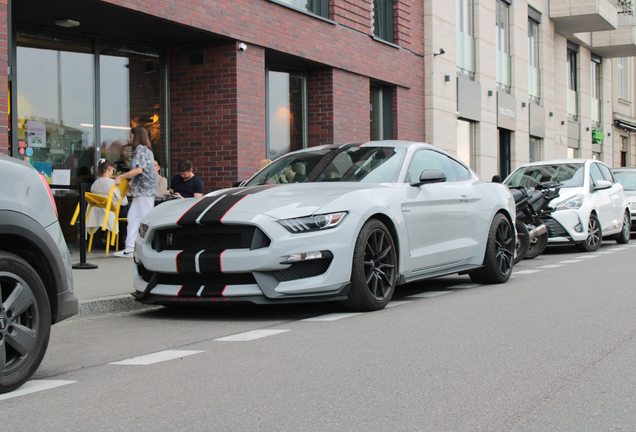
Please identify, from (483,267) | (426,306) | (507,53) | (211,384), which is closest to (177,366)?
(211,384)

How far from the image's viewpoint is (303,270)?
6.01 m

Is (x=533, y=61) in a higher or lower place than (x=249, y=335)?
higher

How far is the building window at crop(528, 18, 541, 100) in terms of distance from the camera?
29.0 metres

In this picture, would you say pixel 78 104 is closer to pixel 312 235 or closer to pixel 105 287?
pixel 105 287

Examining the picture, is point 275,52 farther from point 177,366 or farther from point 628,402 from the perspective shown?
point 628,402

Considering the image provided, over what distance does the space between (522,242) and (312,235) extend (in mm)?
5850

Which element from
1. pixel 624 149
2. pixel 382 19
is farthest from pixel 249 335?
pixel 624 149

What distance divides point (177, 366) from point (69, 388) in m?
0.67

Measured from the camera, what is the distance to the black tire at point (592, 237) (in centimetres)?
1352

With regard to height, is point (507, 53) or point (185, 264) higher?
point (507, 53)

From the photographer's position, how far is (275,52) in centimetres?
1423

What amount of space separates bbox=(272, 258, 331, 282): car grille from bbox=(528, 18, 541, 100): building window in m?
24.7

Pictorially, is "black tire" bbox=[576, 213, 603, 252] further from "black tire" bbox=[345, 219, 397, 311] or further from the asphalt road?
"black tire" bbox=[345, 219, 397, 311]

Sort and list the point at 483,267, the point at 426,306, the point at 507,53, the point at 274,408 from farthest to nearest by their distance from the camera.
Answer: the point at 507,53 → the point at 483,267 → the point at 426,306 → the point at 274,408
